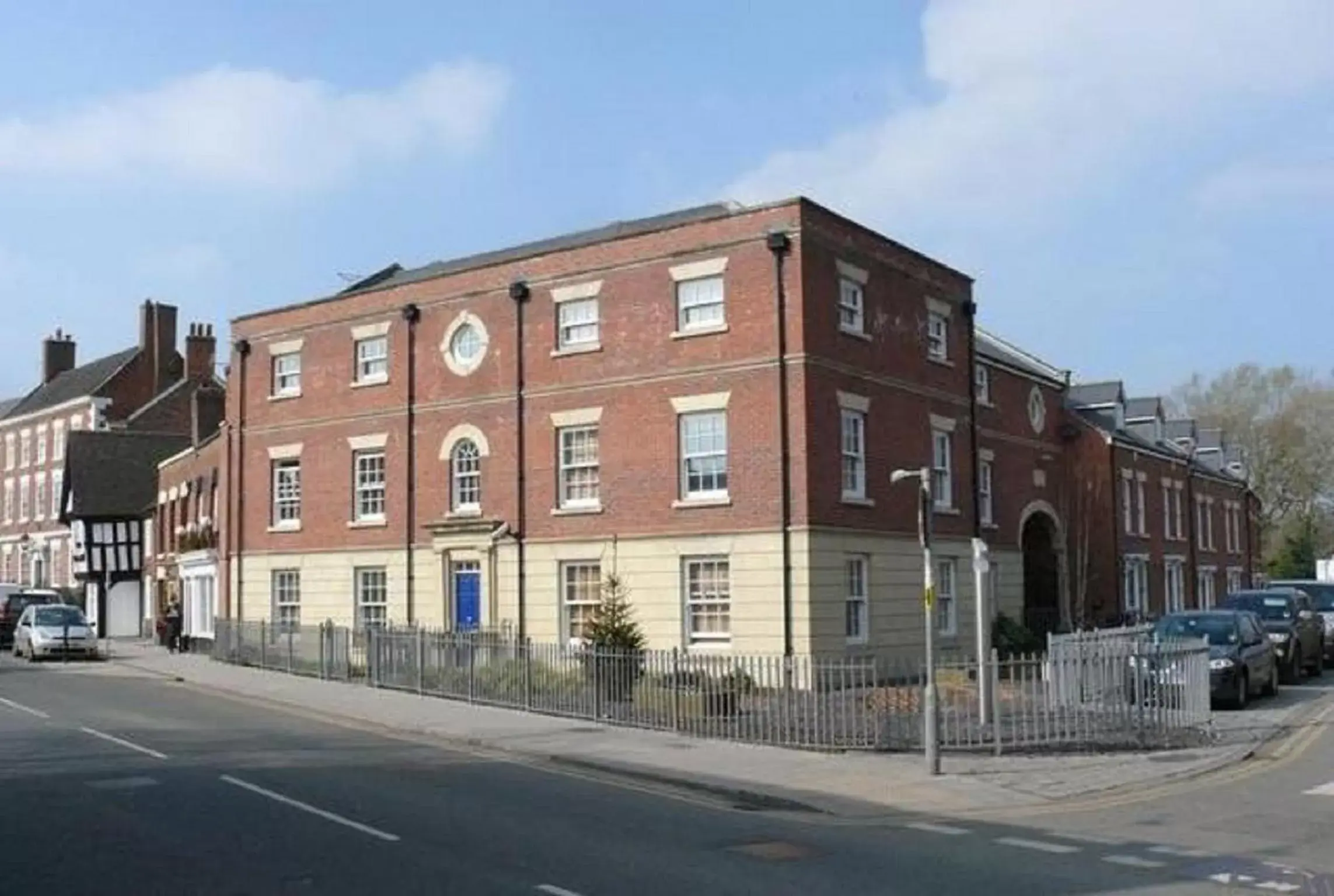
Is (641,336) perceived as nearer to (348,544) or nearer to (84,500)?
(348,544)

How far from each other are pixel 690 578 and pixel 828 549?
326 cm

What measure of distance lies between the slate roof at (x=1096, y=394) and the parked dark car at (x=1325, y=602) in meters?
16.5

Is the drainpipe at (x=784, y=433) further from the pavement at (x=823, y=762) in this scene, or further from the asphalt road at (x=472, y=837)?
the asphalt road at (x=472, y=837)

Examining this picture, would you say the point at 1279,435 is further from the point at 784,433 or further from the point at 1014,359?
the point at 784,433

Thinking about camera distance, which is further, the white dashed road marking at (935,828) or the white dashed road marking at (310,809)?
the white dashed road marking at (935,828)

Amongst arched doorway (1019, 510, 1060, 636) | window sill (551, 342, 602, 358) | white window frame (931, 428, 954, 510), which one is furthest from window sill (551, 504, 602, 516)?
arched doorway (1019, 510, 1060, 636)

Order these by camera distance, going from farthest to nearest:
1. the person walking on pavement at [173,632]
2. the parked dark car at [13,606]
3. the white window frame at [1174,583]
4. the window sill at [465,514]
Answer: the white window frame at [1174,583] < the parked dark car at [13,606] < the person walking on pavement at [173,632] < the window sill at [465,514]

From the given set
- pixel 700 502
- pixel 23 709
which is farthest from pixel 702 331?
pixel 23 709

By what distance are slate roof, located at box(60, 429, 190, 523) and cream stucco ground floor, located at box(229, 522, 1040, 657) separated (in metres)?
21.4

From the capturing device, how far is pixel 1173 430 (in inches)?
2547

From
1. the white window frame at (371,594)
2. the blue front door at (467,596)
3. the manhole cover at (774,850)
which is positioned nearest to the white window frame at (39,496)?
the white window frame at (371,594)

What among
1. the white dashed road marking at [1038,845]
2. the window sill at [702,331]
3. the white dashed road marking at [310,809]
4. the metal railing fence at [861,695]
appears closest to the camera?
the white dashed road marking at [1038,845]

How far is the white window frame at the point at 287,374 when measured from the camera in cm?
4025

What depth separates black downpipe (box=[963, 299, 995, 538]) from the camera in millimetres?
37125
